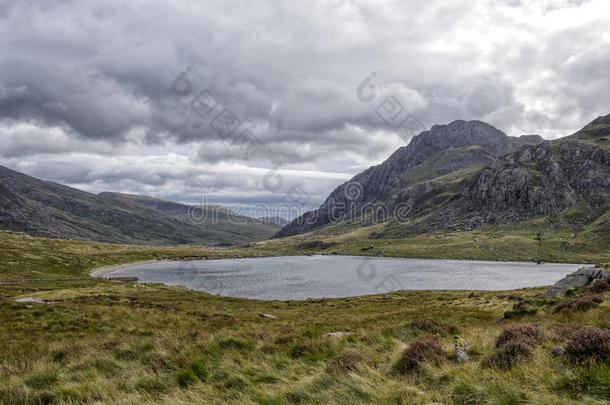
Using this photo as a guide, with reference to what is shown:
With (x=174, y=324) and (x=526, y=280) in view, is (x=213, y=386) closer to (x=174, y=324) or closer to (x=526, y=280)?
(x=174, y=324)

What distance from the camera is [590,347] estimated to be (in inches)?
278

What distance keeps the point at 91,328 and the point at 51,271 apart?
96.8m

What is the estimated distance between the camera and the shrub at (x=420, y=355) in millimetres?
8789

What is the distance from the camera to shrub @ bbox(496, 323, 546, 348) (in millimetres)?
8898

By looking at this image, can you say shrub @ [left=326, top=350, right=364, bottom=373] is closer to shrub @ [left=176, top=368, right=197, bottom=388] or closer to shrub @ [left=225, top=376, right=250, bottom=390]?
shrub @ [left=225, top=376, right=250, bottom=390]

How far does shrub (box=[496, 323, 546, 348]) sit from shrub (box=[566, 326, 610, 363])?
1.33 metres

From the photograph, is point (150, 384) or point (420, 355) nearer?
point (150, 384)

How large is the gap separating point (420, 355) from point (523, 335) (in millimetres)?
3097

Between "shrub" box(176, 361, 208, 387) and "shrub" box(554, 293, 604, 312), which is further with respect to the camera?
"shrub" box(554, 293, 604, 312)

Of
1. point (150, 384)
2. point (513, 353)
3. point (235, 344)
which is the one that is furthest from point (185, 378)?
point (513, 353)

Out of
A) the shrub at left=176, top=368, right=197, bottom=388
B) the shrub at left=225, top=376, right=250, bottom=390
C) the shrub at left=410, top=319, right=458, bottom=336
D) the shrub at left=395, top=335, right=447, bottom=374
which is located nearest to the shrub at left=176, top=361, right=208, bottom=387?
the shrub at left=176, top=368, right=197, bottom=388

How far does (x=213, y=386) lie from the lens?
8.36 metres

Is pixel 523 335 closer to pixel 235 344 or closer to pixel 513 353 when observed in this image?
pixel 513 353

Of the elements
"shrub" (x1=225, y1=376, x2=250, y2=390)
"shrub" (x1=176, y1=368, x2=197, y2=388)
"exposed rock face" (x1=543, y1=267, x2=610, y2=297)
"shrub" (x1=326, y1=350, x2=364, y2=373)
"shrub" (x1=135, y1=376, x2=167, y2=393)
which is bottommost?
"exposed rock face" (x1=543, y1=267, x2=610, y2=297)
